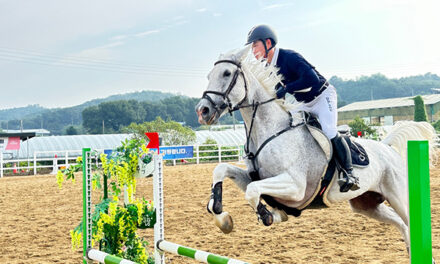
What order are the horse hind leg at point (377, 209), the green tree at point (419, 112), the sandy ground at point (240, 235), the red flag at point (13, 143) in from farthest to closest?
1. the green tree at point (419, 112)
2. the red flag at point (13, 143)
3. the sandy ground at point (240, 235)
4. the horse hind leg at point (377, 209)

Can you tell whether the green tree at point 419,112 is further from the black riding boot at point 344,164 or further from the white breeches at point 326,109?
the black riding boot at point 344,164

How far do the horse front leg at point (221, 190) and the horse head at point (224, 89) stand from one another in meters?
0.35

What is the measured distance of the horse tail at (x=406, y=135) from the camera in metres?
4.16

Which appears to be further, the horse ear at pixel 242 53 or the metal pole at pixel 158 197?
the metal pole at pixel 158 197

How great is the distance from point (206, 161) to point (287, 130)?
17382 millimetres

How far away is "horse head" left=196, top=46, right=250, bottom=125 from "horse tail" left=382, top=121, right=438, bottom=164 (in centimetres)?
177

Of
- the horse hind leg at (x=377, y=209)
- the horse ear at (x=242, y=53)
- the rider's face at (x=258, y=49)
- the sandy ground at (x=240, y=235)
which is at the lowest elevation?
the sandy ground at (x=240, y=235)

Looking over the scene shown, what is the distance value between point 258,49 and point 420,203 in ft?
6.76

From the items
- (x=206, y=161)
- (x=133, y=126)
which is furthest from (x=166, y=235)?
(x=133, y=126)

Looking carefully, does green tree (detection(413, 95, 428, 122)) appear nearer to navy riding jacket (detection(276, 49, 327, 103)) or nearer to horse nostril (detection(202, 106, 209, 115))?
navy riding jacket (detection(276, 49, 327, 103))

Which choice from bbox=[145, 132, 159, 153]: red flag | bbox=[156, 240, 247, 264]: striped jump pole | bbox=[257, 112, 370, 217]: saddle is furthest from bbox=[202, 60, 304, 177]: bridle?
bbox=[145, 132, 159, 153]: red flag

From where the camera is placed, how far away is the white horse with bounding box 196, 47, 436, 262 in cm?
287

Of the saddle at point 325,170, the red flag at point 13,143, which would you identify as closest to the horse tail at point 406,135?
the saddle at point 325,170

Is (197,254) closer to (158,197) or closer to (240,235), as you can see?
(158,197)
